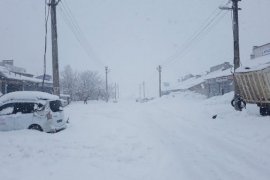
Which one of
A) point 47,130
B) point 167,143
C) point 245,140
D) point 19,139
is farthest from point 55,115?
point 245,140

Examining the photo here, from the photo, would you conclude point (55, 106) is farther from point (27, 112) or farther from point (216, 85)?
point (216, 85)

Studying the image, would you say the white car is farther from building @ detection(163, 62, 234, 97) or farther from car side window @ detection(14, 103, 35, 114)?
building @ detection(163, 62, 234, 97)

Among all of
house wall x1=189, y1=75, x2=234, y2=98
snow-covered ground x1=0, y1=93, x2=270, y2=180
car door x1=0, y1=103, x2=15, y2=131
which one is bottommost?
snow-covered ground x1=0, y1=93, x2=270, y2=180

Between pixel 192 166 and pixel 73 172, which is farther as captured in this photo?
pixel 192 166

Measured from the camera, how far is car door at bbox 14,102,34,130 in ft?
47.3

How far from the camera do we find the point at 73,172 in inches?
324

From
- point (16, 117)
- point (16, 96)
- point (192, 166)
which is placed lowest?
point (192, 166)

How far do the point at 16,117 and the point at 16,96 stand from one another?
3.61 ft

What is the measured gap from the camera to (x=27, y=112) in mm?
14688

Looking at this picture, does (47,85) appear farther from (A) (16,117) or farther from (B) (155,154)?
(B) (155,154)

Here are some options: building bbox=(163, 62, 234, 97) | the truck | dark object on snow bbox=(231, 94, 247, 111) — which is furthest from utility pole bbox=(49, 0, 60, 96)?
building bbox=(163, 62, 234, 97)

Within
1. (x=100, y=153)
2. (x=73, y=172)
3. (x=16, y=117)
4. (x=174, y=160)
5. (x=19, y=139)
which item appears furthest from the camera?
(x=16, y=117)

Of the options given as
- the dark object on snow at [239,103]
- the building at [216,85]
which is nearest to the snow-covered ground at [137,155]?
the dark object on snow at [239,103]

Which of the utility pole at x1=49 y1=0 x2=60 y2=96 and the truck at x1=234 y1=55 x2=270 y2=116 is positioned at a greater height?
the utility pole at x1=49 y1=0 x2=60 y2=96
